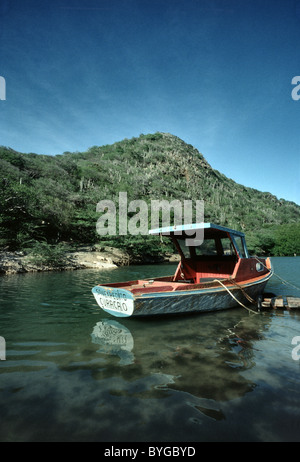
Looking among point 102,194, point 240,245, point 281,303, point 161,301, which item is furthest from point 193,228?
point 102,194

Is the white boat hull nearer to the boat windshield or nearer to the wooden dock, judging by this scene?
the wooden dock

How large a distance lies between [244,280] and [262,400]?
6855mm

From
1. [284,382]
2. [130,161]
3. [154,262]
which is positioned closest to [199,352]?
[284,382]

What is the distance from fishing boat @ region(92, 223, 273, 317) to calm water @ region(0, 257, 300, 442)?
67 centimetres

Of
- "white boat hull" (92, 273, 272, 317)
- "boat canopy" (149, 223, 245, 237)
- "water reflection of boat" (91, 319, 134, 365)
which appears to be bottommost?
"water reflection of boat" (91, 319, 134, 365)

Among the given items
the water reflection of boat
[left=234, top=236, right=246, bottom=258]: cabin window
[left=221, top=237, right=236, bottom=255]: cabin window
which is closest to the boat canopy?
[left=234, top=236, right=246, bottom=258]: cabin window

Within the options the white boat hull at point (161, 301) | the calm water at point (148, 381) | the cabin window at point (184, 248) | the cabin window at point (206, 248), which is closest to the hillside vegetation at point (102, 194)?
the cabin window at point (184, 248)

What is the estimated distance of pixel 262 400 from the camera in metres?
3.36

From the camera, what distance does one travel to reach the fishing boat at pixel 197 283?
22.4 feet

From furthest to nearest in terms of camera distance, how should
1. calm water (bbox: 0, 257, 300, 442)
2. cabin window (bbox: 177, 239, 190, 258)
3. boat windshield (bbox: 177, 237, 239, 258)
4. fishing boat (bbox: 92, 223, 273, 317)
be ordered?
1. cabin window (bbox: 177, 239, 190, 258)
2. boat windshield (bbox: 177, 237, 239, 258)
3. fishing boat (bbox: 92, 223, 273, 317)
4. calm water (bbox: 0, 257, 300, 442)

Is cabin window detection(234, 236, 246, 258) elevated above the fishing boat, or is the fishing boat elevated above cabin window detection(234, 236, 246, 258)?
cabin window detection(234, 236, 246, 258)

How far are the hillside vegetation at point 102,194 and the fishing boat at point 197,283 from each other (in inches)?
700

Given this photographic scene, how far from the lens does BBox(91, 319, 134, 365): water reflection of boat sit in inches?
193

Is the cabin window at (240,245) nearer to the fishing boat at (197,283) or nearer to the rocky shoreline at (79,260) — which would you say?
the fishing boat at (197,283)
